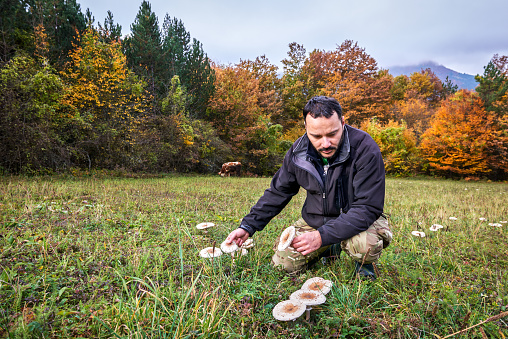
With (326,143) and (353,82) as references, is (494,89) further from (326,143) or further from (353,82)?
(326,143)

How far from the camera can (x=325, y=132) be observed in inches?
80.0

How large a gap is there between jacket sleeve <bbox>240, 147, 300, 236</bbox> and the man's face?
0.37m

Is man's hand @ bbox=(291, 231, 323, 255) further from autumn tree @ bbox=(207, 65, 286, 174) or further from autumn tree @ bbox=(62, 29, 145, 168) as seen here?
autumn tree @ bbox=(207, 65, 286, 174)

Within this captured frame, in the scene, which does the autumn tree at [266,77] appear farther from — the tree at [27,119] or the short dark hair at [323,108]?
the short dark hair at [323,108]

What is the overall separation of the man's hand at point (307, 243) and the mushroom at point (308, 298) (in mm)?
332

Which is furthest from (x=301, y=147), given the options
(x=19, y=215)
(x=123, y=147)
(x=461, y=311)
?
(x=123, y=147)

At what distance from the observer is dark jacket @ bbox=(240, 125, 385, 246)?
200 centimetres

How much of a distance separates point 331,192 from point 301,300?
1.00m

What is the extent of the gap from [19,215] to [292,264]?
3.64 m

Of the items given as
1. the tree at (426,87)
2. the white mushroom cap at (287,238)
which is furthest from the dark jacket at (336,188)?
the tree at (426,87)

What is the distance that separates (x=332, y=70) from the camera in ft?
87.8

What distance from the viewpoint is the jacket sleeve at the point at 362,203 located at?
197cm

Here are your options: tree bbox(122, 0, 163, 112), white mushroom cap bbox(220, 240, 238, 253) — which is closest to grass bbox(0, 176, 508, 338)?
white mushroom cap bbox(220, 240, 238, 253)

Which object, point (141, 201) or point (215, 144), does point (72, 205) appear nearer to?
point (141, 201)
